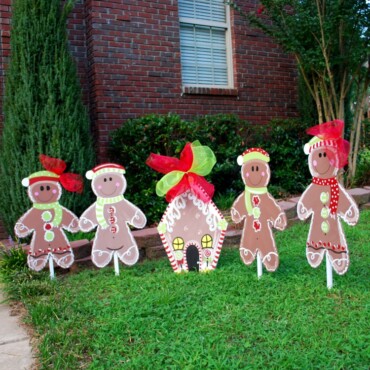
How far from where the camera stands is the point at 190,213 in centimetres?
346

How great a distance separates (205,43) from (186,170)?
171 inches

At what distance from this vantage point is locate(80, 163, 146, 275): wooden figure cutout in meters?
3.50

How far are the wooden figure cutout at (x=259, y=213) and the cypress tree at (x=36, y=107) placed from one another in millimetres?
2150

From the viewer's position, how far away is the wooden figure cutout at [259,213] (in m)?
3.19

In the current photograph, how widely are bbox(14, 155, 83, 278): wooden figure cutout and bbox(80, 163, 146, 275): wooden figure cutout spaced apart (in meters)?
0.24

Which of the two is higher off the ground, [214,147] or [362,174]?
[214,147]

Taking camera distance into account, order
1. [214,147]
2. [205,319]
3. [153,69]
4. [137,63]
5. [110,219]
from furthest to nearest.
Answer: [153,69]
[137,63]
[214,147]
[110,219]
[205,319]

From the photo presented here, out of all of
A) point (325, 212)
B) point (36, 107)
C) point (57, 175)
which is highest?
point (36, 107)

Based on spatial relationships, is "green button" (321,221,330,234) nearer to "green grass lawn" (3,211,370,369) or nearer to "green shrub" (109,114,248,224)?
"green grass lawn" (3,211,370,369)

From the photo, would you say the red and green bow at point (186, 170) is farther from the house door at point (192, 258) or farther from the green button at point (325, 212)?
the green button at point (325, 212)

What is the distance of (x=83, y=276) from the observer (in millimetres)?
3582

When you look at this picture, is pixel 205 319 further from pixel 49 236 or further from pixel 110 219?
pixel 49 236

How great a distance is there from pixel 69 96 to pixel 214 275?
2657 mm

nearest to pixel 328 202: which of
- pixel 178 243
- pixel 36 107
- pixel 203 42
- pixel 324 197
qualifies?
pixel 324 197
